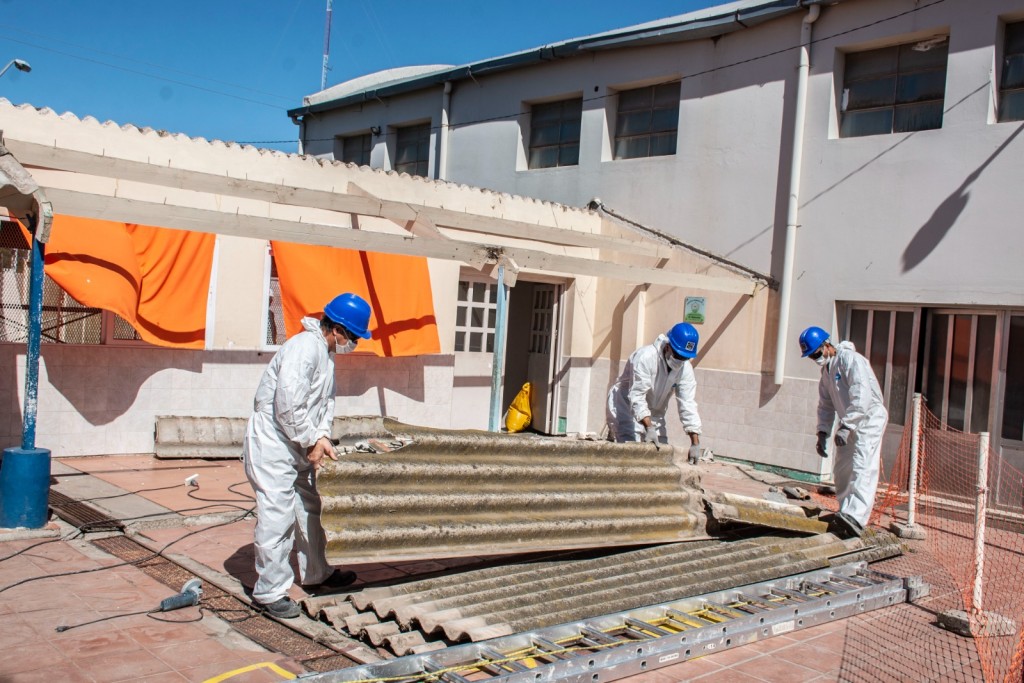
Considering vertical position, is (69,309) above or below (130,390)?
above

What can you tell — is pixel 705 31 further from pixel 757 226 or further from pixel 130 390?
pixel 130 390

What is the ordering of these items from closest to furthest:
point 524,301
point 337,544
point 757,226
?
1. point 337,544
2. point 757,226
3. point 524,301

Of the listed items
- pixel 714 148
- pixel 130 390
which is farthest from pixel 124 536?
pixel 714 148

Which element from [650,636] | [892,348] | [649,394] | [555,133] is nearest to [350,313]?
[650,636]

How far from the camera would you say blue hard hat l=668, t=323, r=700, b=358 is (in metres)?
7.34

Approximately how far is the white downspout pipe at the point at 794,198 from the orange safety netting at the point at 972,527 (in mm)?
1805

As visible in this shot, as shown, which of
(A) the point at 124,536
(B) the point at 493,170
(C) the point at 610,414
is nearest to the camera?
(A) the point at 124,536

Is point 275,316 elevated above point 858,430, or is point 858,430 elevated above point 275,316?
point 275,316

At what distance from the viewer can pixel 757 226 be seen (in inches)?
439

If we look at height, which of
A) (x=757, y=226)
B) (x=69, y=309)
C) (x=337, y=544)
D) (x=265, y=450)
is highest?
(x=757, y=226)

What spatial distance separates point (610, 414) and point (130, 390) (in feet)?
15.8

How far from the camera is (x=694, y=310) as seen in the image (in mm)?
11703

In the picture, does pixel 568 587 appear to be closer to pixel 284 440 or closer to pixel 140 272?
pixel 284 440

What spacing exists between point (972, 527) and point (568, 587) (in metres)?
5.43
